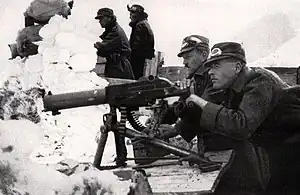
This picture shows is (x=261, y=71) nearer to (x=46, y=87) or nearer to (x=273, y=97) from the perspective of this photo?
(x=273, y=97)

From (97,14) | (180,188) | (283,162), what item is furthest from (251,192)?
(97,14)

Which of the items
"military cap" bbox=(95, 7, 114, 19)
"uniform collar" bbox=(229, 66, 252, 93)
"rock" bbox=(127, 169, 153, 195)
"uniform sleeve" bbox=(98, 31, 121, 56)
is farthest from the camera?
"uniform sleeve" bbox=(98, 31, 121, 56)

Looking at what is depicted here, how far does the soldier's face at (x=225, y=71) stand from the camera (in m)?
3.01

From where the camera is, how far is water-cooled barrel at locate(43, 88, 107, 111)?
345 cm

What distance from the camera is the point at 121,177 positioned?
3.55m

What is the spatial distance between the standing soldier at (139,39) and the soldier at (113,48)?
0.26m

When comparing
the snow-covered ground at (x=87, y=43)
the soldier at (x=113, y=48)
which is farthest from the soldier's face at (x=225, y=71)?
the soldier at (x=113, y=48)

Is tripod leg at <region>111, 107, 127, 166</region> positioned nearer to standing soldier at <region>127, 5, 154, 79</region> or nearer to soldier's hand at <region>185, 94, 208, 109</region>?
soldier's hand at <region>185, 94, 208, 109</region>

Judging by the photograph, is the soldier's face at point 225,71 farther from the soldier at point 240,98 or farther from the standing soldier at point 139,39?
the standing soldier at point 139,39

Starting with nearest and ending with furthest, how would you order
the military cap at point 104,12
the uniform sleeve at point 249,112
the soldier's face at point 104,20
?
the uniform sleeve at point 249,112
the military cap at point 104,12
the soldier's face at point 104,20

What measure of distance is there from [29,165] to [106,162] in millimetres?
630


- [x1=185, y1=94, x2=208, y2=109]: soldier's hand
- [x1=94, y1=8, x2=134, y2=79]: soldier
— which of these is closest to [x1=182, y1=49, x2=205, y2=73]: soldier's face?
[x1=185, y1=94, x2=208, y2=109]: soldier's hand

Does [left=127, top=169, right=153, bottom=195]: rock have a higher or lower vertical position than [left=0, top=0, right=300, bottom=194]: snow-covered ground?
lower

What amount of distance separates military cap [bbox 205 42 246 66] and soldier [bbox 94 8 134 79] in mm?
2403
